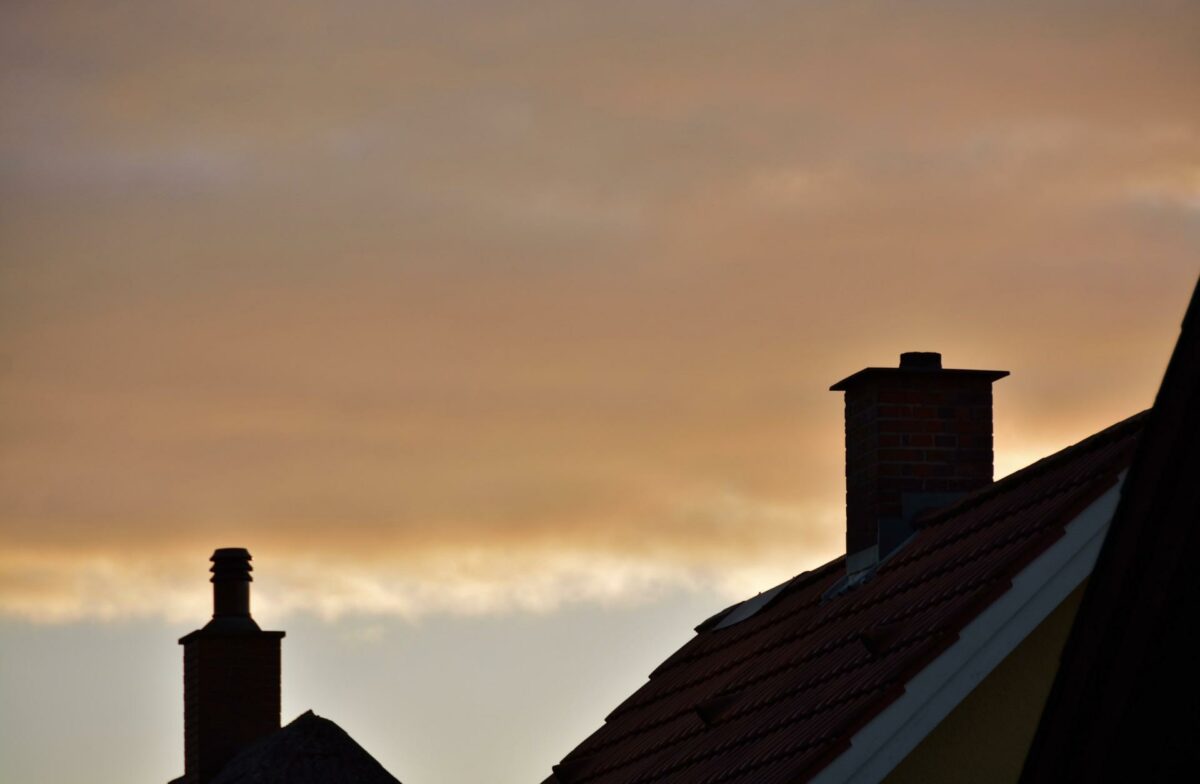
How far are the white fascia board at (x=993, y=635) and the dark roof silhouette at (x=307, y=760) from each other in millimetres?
16862

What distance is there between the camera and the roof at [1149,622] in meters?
6.26

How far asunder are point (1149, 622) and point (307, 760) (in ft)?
70.6

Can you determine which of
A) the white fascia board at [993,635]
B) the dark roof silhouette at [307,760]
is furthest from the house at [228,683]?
the white fascia board at [993,635]

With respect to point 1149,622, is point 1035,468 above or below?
above

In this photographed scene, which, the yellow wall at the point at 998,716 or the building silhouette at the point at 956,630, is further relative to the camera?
the yellow wall at the point at 998,716

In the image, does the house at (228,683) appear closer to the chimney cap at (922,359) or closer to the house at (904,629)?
the house at (904,629)

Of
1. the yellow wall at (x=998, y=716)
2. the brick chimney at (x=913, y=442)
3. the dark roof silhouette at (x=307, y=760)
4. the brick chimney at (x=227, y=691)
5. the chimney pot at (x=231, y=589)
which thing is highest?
the chimney pot at (x=231, y=589)

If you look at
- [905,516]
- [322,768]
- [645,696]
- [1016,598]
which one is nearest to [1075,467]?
[1016,598]

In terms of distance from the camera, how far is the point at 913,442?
14562 millimetres

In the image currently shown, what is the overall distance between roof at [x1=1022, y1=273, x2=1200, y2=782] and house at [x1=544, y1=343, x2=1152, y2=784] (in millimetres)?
3071

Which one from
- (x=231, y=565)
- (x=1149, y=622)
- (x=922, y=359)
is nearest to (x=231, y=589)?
(x=231, y=565)

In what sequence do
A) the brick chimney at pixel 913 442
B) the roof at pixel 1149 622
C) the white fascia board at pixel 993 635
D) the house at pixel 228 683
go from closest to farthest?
1. the roof at pixel 1149 622
2. the white fascia board at pixel 993 635
3. the brick chimney at pixel 913 442
4. the house at pixel 228 683

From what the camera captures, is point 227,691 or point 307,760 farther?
point 227,691

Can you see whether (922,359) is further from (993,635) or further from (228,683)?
(228,683)
